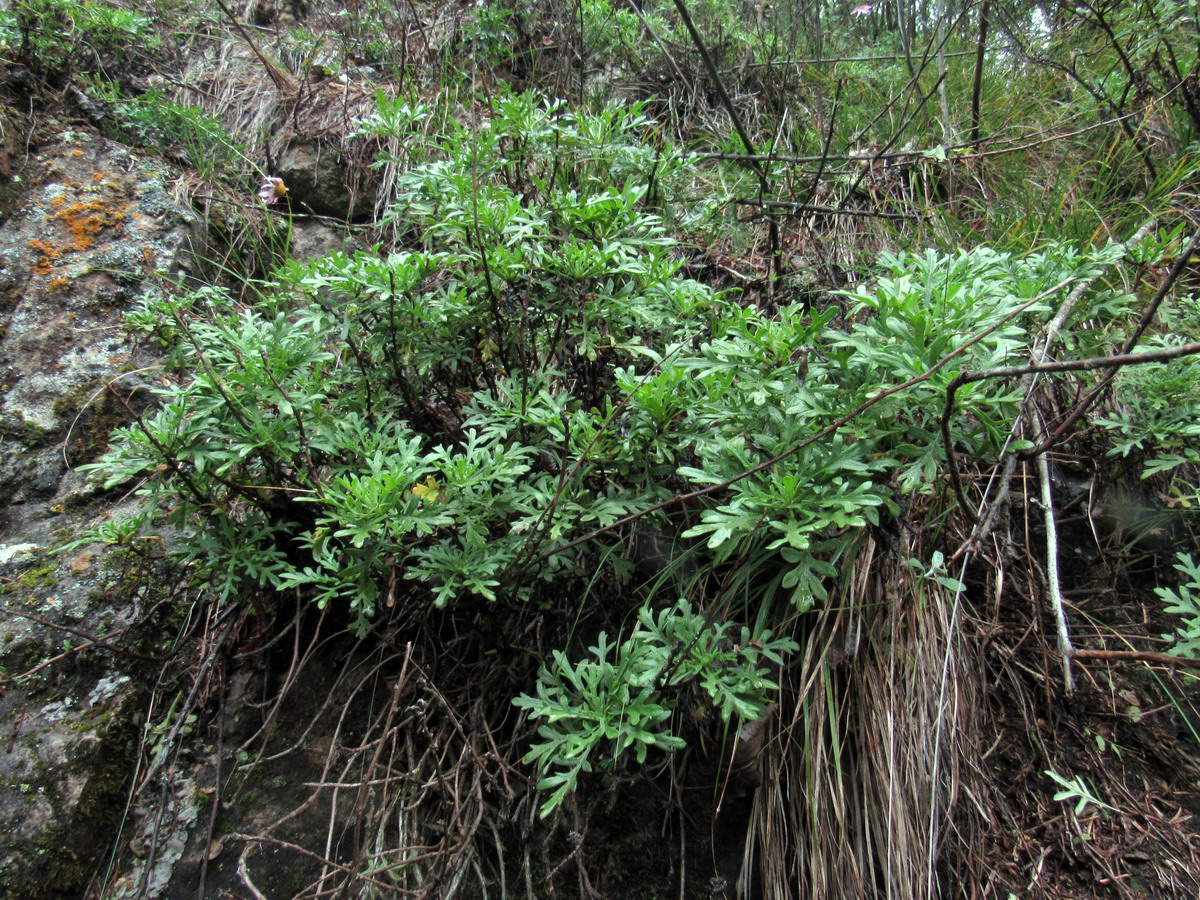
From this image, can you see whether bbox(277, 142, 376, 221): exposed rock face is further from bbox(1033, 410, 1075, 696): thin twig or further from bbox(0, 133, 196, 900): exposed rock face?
bbox(1033, 410, 1075, 696): thin twig

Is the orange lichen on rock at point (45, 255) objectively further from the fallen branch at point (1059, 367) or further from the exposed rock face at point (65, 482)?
the fallen branch at point (1059, 367)

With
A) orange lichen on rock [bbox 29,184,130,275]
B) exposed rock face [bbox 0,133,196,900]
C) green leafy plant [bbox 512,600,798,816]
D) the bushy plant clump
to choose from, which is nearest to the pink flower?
exposed rock face [bbox 0,133,196,900]

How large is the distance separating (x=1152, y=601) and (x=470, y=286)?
220 cm

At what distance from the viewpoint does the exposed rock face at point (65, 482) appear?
1.66m

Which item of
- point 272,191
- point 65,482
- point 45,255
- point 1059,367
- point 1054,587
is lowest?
point 1054,587

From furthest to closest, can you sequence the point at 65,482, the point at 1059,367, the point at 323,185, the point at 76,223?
the point at 323,185 → the point at 76,223 → the point at 65,482 → the point at 1059,367

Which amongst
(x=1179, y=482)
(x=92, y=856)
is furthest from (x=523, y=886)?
(x=1179, y=482)

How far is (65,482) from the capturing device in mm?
2246

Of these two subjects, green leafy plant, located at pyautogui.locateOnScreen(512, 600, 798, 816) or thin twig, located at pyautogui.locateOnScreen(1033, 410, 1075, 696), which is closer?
green leafy plant, located at pyautogui.locateOnScreen(512, 600, 798, 816)

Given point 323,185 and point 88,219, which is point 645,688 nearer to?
point 88,219

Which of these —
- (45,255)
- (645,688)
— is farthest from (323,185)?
(645,688)

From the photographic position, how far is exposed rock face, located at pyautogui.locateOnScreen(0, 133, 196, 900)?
166 centimetres

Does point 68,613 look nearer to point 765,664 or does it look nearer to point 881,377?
point 765,664

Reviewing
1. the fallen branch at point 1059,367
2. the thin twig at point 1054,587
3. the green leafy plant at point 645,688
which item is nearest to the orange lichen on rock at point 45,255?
the green leafy plant at point 645,688
